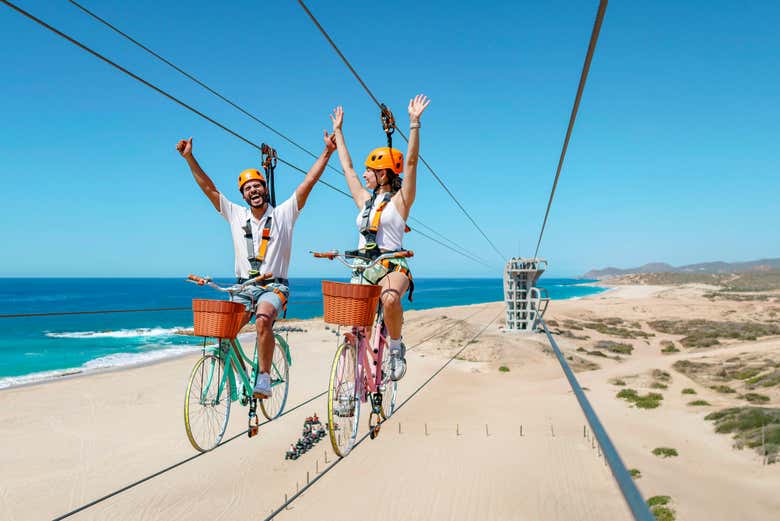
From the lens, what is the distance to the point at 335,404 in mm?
5211

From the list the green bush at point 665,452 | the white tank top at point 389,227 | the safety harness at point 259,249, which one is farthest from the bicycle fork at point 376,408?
the green bush at point 665,452

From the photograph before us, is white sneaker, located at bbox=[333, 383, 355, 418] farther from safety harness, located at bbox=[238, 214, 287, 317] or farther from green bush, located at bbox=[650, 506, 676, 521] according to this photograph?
green bush, located at bbox=[650, 506, 676, 521]

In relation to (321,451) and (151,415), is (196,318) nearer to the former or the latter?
(321,451)

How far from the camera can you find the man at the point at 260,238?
4.84 meters

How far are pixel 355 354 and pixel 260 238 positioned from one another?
1460 millimetres

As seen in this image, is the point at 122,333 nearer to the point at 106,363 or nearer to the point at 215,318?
the point at 106,363

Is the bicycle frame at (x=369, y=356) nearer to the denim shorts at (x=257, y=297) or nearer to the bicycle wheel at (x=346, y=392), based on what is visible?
the bicycle wheel at (x=346, y=392)

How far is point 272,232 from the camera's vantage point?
5.10m

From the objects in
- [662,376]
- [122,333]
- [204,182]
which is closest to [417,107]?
[204,182]

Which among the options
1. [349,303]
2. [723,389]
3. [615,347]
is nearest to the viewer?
[349,303]

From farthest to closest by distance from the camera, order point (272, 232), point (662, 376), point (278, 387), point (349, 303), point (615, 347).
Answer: point (615, 347), point (662, 376), point (278, 387), point (272, 232), point (349, 303)

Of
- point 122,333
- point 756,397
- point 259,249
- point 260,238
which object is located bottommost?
point 122,333

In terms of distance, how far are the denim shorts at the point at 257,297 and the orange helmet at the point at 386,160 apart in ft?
5.10

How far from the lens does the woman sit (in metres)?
5.13
